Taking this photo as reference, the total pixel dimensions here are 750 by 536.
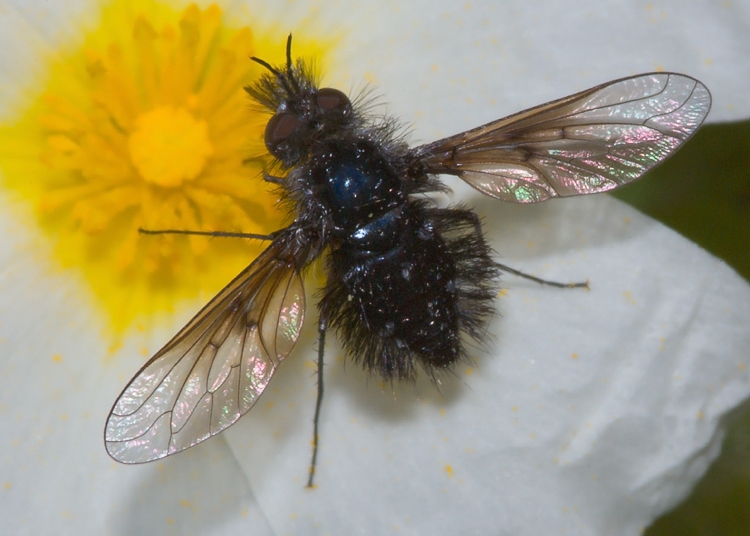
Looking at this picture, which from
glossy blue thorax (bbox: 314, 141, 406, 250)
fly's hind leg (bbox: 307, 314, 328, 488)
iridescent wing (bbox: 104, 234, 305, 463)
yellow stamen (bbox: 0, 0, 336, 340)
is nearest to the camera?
iridescent wing (bbox: 104, 234, 305, 463)

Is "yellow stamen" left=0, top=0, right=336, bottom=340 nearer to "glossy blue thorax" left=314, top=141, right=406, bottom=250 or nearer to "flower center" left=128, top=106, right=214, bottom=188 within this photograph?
"flower center" left=128, top=106, right=214, bottom=188

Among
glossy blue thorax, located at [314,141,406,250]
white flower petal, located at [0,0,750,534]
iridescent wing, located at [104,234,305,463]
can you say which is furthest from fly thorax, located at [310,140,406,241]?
white flower petal, located at [0,0,750,534]

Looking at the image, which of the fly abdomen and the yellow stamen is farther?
the yellow stamen

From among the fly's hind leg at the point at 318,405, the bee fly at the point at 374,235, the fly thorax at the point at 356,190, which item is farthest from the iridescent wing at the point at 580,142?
the fly's hind leg at the point at 318,405

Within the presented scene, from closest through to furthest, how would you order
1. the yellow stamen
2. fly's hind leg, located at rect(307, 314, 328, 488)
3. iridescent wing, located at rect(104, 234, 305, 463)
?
iridescent wing, located at rect(104, 234, 305, 463) < fly's hind leg, located at rect(307, 314, 328, 488) < the yellow stamen

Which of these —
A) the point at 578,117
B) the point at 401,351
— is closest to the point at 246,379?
the point at 401,351

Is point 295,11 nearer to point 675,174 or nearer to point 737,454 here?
point 675,174
